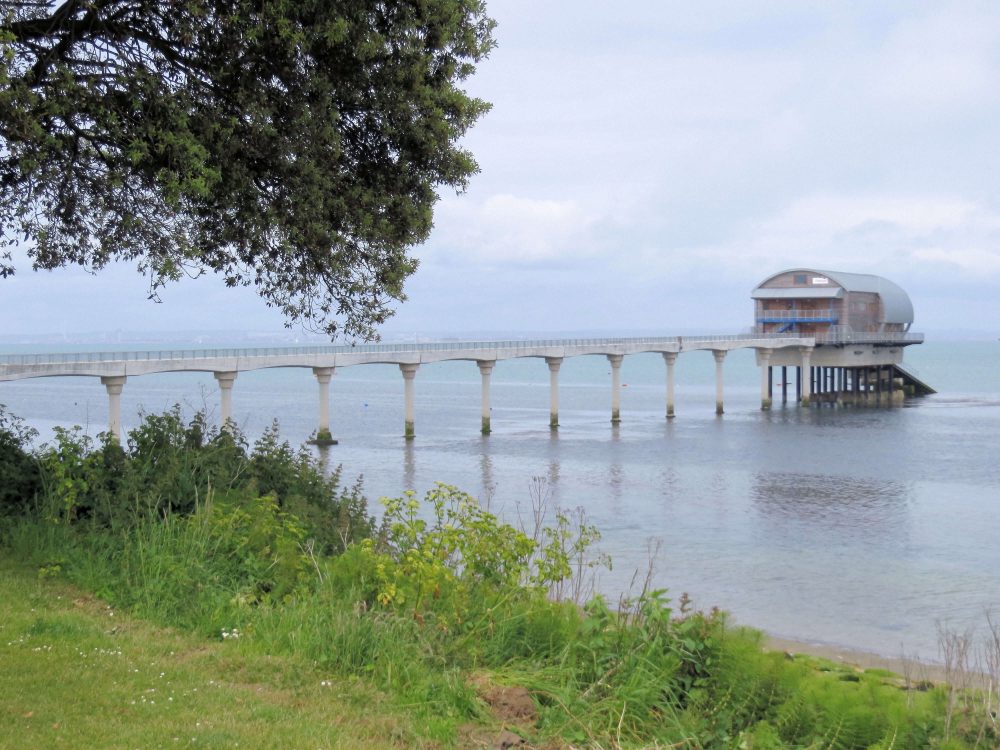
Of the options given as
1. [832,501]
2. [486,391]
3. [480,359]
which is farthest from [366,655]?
[480,359]

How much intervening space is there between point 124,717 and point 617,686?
120 inches

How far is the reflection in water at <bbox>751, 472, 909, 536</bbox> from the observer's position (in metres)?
25.7

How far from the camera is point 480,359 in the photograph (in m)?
49.4

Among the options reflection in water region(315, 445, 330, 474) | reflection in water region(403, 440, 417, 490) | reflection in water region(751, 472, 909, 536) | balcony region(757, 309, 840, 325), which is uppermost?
balcony region(757, 309, 840, 325)

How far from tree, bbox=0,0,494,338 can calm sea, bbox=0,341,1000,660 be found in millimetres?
4128

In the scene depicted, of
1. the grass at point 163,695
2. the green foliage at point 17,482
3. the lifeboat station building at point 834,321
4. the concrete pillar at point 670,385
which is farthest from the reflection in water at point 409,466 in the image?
the lifeboat station building at point 834,321

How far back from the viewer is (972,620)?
16.0m

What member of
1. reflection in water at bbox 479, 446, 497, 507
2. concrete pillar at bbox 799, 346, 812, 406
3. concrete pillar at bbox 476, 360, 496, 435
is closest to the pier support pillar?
reflection in water at bbox 479, 446, 497, 507

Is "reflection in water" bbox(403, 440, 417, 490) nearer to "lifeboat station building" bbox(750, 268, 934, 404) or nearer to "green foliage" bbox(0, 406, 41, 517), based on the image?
"green foliage" bbox(0, 406, 41, 517)

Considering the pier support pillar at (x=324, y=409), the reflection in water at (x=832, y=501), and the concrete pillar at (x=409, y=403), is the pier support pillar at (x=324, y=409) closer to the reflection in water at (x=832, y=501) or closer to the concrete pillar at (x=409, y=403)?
the concrete pillar at (x=409, y=403)

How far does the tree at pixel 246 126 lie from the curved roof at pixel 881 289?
188 ft

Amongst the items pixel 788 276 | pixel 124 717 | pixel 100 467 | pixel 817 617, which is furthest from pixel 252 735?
pixel 788 276

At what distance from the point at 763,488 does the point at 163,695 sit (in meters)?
27.1

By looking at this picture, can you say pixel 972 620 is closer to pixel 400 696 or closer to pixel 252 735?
pixel 400 696
